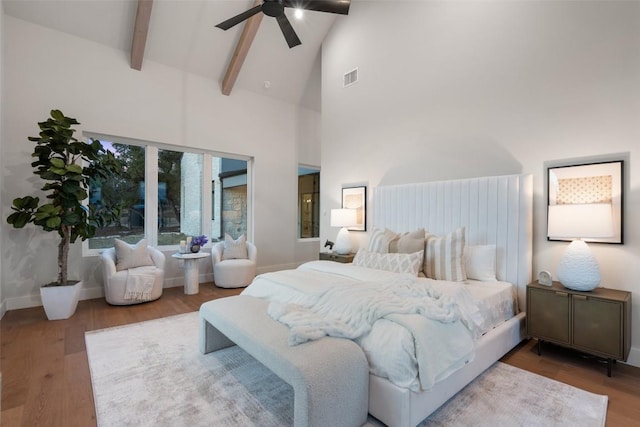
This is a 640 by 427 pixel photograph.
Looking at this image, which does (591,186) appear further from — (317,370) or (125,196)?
(125,196)

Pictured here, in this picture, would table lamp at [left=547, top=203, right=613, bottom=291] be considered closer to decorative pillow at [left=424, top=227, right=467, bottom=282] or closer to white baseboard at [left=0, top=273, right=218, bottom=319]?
decorative pillow at [left=424, top=227, right=467, bottom=282]

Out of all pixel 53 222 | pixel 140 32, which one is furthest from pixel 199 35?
pixel 53 222

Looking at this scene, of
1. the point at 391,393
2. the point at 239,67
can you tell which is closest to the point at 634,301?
the point at 391,393

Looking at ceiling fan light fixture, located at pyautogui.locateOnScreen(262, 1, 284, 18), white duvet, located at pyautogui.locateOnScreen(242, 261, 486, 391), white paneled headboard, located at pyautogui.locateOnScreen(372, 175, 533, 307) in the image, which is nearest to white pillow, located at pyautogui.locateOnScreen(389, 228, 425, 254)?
white paneled headboard, located at pyautogui.locateOnScreen(372, 175, 533, 307)

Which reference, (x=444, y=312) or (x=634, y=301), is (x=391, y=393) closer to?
(x=444, y=312)

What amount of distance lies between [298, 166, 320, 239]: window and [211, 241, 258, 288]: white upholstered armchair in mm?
2019

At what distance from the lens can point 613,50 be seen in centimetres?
262

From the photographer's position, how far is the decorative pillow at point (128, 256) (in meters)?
4.27

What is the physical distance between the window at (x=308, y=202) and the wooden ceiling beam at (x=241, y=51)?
233cm

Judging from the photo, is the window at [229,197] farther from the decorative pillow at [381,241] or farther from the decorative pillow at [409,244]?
the decorative pillow at [409,244]

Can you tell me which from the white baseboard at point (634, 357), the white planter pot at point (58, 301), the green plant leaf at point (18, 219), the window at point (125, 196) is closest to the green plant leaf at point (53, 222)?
the green plant leaf at point (18, 219)

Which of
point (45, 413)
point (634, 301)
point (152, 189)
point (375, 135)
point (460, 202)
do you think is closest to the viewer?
point (45, 413)

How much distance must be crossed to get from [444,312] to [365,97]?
384 cm

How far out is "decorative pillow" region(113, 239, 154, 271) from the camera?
427 cm
